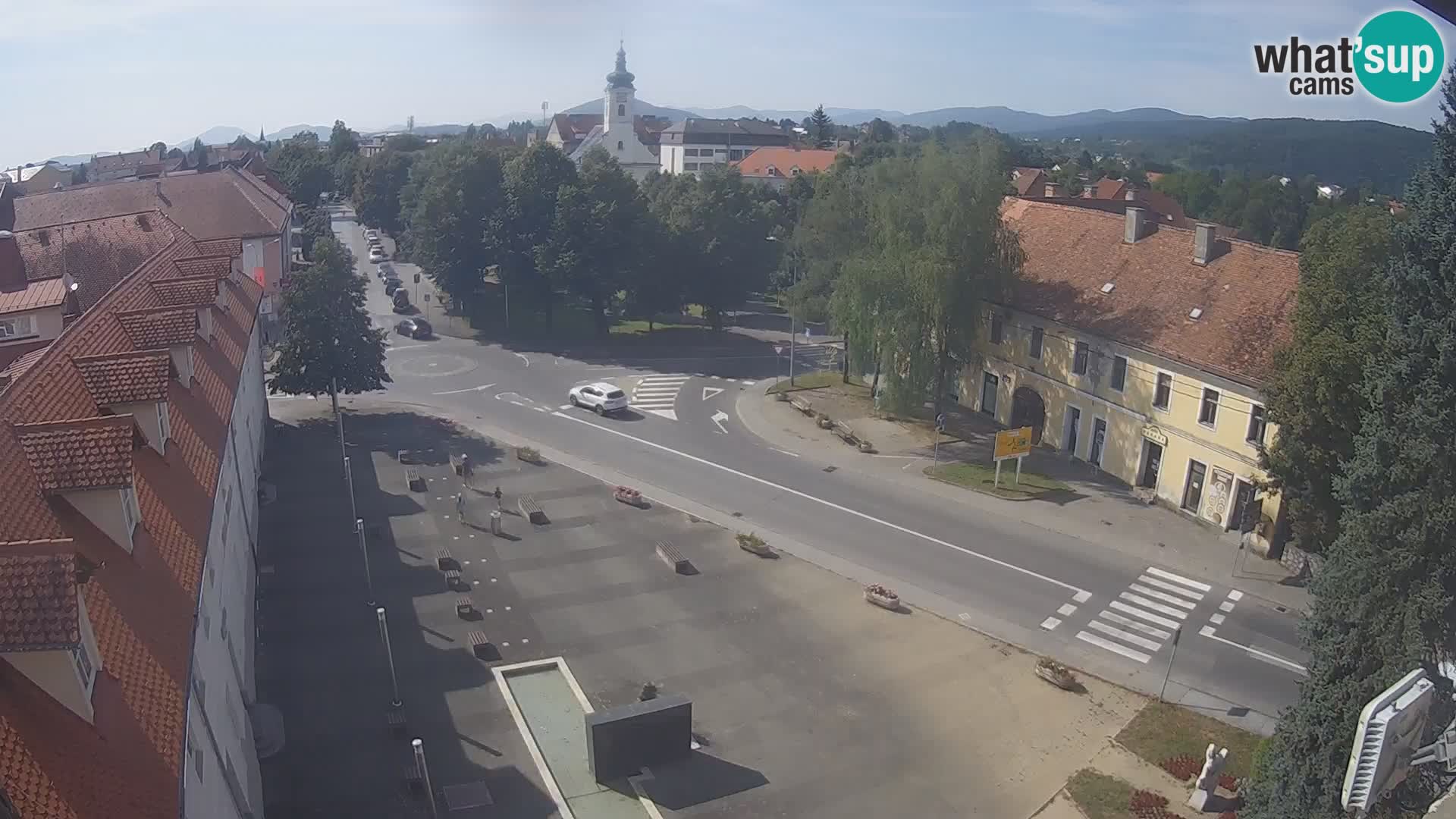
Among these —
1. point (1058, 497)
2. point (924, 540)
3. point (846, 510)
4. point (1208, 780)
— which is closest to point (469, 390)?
point (846, 510)

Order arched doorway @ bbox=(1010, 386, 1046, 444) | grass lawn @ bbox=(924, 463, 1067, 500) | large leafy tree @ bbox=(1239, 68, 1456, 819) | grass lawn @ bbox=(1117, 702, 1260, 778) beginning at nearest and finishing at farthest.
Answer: large leafy tree @ bbox=(1239, 68, 1456, 819) < grass lawn @ bbox=(1117, 702, 1260, 778) < grass lawn @ bbox=(924, 463, 1067, 500) < arched doorway @ bbox=(1010, 386, 1046, 444)

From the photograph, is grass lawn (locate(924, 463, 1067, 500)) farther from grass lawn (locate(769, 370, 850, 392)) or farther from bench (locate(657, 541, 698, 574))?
grass lawn (locate(769, 370, 850, 392))

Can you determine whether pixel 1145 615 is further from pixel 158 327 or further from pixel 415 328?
pixel 415 328

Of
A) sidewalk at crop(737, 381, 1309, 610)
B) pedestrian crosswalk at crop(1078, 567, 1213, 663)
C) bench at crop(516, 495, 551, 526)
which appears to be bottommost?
pedestrian crosswalk at crop(1078, 567, 1213, 663)

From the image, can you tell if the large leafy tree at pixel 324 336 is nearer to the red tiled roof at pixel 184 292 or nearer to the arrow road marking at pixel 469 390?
the arrow road marking at pixel 469 390

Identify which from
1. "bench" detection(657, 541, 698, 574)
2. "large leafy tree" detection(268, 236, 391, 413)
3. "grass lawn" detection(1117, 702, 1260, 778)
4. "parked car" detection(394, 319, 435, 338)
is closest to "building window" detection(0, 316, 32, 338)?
"large leafy tree" detection(268, 236, 391, 413)

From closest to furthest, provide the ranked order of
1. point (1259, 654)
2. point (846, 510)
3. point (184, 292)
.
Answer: point (184, 292)
point (1259, 654)
point (846, 510)

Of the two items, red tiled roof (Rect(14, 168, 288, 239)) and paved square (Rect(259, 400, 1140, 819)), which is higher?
red tiled roof (Rect(14, 168, 288, 239))
